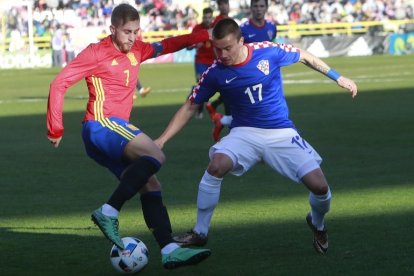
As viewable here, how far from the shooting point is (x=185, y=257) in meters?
7.68

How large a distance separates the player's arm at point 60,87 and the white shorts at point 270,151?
3.86 ft

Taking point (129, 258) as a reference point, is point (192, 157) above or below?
below

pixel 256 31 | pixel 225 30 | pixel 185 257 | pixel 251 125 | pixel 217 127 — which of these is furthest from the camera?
pixel 256 31

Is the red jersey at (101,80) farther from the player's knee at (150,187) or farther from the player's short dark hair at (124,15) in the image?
the player's knee at (150,187)

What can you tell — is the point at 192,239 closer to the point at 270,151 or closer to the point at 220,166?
the point at 220,166

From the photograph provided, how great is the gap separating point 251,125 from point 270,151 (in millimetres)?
288

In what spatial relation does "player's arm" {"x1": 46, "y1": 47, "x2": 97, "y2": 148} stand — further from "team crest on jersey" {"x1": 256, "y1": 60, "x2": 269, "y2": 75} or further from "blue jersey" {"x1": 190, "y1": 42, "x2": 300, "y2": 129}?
"team crest on jersey" {"x1": 256, "y1": 60, "x2": 269, "y2": 75}

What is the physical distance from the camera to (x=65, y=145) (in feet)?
59.4

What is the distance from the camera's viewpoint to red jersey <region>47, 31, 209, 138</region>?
8289 millimetres

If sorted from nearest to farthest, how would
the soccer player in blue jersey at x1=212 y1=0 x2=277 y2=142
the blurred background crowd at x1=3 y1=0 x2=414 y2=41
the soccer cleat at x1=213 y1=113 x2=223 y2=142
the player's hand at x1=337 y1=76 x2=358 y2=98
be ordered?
the player's hand at x1=337 y1=76 x2=358 y2=98, the soccer cleat at x1=213 y1=113 x2=223 y2=142, the soccer player in blue jersey at x1=212 y1=0 x2=277 y2=142, the blurred background crowd at x1=3 y1=0 x2=414 y2=41

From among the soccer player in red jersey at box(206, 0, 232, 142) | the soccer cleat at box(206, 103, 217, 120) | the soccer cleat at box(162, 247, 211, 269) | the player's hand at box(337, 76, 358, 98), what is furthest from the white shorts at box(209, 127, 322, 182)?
the soccer cleat at box(206, 103, 217, 120)

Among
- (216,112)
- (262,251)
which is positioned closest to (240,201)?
(262,251)


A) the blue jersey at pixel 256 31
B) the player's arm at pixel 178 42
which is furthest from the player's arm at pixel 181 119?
the blue jersey at pixel 256 31

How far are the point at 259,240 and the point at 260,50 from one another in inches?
63.1
